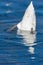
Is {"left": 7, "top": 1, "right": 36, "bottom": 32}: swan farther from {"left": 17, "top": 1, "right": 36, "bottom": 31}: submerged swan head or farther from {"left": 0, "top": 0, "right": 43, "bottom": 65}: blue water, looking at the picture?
A: {"left": 0, "top": 0, "right": 43, "bottom": 65}: blue water

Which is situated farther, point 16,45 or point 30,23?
point 30,23

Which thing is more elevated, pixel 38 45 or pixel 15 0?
pixel 15 0

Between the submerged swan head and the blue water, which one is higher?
the submerged swan head

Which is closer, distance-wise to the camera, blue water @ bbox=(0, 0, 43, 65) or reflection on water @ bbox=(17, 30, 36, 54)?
blue water @ bbox=(0, 0, 43, 65)

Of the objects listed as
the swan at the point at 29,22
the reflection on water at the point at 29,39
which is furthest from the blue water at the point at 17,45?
the swan at the point at 29,22

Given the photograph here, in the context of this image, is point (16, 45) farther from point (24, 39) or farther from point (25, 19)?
point (25, 19)

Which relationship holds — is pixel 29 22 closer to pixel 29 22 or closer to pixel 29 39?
pixel 29 22

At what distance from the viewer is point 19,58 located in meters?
6.61

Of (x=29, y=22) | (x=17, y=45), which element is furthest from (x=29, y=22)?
(x=17, y=45)

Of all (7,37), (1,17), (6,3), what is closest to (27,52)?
(7,37)

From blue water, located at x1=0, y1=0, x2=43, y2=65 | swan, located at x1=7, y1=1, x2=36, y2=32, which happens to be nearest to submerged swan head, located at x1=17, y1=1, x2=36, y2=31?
swan, located at x1=7, y1=1, x2=36, y2=32

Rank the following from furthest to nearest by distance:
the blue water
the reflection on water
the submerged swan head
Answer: the submerged swan head → the reflection on water → the blue water

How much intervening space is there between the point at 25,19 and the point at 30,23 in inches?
6.9

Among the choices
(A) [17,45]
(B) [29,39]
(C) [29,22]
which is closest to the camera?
(A) [17,45]
